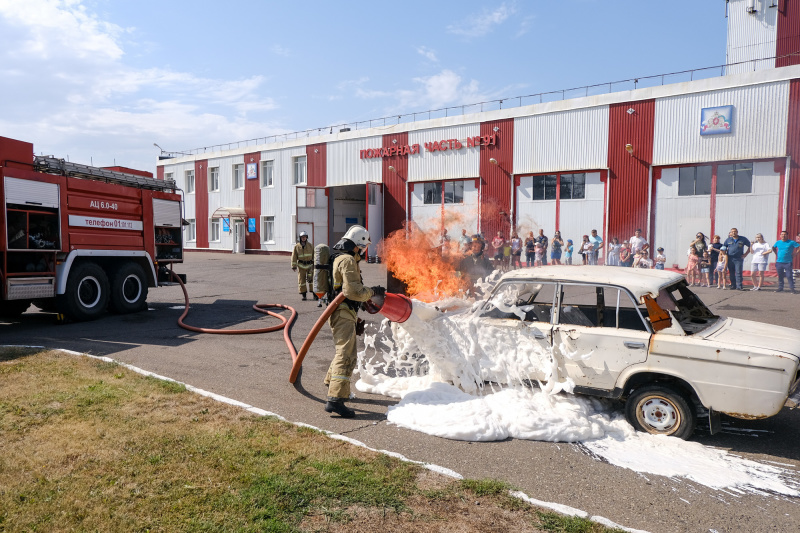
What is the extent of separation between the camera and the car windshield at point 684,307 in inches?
211

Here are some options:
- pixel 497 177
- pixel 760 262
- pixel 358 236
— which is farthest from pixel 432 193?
pixel 358 236

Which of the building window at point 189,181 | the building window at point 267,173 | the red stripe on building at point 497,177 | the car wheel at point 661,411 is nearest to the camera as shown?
the car wheel at point 661,411

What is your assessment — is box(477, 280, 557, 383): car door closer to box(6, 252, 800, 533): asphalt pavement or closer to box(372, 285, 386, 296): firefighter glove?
box(6, 252, 800, 533): asphalt pavement

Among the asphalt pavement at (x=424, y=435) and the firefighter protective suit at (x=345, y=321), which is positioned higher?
the firefighter protective suit at (x=345, y=321)

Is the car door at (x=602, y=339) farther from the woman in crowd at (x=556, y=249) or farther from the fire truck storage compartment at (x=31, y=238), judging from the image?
the woman in crowd at (x=556, y=249)

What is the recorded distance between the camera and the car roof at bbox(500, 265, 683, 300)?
17.6 feet

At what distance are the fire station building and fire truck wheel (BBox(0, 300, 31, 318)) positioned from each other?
10.9m

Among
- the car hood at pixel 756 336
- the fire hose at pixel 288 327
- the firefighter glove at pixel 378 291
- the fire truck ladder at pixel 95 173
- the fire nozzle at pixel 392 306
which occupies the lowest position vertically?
the fire hose at pixel 288 327

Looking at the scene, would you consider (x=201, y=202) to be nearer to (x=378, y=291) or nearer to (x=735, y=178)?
(x=735, y=178)

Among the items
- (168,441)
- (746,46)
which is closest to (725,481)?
(168,441)

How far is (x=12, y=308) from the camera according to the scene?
11.4m

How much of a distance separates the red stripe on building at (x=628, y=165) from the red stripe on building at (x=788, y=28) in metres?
8.88

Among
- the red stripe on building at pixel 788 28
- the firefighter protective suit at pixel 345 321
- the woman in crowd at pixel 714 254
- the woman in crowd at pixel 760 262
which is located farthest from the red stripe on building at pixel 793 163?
the firefighter protective suit at pixel 345 321

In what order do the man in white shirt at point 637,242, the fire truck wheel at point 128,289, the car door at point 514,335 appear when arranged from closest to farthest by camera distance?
the car door at point 514,335 < the fire truck wheel at point 128,289 < the man in white shirt at point 637,242
